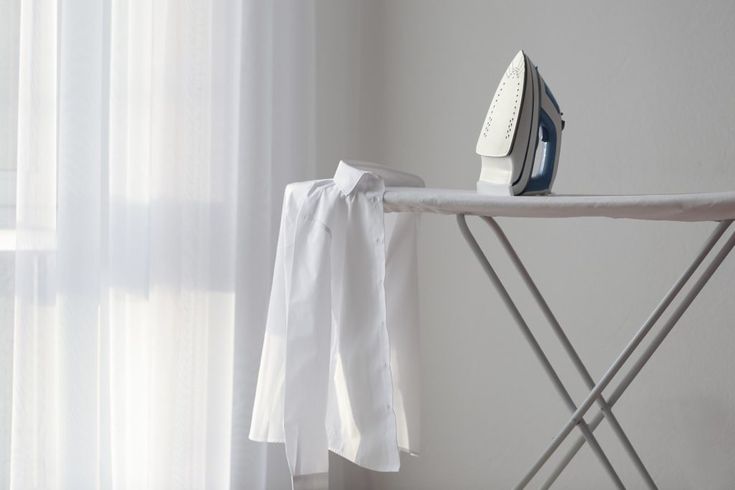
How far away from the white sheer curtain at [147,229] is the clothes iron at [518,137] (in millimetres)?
661

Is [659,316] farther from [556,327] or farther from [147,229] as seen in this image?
[147,229]

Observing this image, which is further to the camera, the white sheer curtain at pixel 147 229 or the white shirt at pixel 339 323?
the white sheer curtain at pixel 147 229

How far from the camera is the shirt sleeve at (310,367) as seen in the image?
4.50 feet

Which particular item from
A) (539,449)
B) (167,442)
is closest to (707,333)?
(539,449)

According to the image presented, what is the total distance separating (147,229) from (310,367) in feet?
1.95

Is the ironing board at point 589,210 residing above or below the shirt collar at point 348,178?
below

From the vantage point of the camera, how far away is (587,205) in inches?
46.6

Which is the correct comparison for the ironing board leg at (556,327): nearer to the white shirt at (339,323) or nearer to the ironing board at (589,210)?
the ironing board at (589,210)

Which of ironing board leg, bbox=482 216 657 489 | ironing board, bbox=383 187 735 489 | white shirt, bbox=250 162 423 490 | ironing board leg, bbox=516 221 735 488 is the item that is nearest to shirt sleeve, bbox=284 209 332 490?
white shirt, bbox=250 162 423 490

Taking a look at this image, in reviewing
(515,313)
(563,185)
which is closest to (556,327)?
(515,313)

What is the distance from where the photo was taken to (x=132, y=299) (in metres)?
1.75

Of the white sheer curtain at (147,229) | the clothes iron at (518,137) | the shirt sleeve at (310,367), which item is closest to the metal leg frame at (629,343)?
the clothes iron at (518,137)

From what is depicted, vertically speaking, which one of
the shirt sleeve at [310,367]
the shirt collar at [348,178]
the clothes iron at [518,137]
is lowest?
the shirt sleeve at [310,367]

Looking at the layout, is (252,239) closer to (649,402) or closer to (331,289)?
(331,289)
